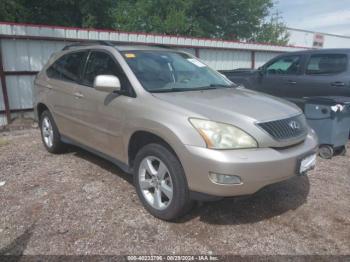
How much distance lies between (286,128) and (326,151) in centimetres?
268

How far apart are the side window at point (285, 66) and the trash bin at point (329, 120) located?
5.97ft

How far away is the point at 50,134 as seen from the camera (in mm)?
5418

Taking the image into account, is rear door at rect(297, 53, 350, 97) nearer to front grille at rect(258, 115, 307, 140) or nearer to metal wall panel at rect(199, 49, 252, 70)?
front grille at rect(258, 115, 307, 140)

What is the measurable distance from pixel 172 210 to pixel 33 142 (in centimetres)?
422

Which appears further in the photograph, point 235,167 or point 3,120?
point 3,120

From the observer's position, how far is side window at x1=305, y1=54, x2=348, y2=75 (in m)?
6.42

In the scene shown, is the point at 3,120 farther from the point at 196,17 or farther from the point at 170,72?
the point at 196,17

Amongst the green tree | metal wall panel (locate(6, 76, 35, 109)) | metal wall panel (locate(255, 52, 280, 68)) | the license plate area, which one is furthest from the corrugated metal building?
the green tree

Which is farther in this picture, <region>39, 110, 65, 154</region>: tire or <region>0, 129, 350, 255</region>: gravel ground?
<region>39, 110, 65, 154</region>: tire

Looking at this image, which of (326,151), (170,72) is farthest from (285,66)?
(170,72)

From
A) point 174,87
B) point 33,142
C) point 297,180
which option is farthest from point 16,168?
point 297,180

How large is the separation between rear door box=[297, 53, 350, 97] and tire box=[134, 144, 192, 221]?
14.9 feet

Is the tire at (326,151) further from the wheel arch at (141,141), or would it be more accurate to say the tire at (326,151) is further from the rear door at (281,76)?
the wheel arch at (141,141)

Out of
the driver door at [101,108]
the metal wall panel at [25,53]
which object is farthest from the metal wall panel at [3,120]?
the driver door at [101,108]
